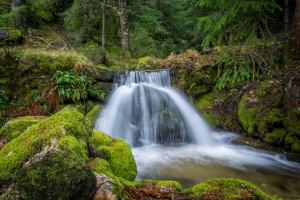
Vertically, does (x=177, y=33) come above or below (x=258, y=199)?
above

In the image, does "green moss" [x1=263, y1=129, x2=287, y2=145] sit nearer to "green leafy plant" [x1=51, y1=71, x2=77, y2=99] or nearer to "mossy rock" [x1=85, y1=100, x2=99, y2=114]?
"mossy rock" [x1=85, y1=100, x2=99, y2=114]

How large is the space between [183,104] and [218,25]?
3016 mm

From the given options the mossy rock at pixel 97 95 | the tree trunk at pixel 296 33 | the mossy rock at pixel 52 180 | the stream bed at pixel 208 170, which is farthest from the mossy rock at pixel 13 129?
the tree trunk at pixel 296 33

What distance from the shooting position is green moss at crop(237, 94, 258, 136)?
20.1 ft

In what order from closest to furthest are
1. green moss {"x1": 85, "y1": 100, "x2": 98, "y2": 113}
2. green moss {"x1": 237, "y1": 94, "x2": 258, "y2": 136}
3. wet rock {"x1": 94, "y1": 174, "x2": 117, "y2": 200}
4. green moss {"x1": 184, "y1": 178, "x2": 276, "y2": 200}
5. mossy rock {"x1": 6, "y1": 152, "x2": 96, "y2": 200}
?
mossy rock {"x1": 6, "y1": 152, "x2": 96, "y2": 200} < wet rock {"x1": 94, "y1": 174, "x2": 117, "y2": 200} < green moss {"x1": 184, "y1": 178, "x2": 276, "y2": 200} < green moss {"x1": 237, "y1": 94, "x2": 258, "y2": 136} < green moss {"x1": 85, "y1": 100, "x2": 98, "y2": 113}

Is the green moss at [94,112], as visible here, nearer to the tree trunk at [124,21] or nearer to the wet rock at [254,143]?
the wet rock at [254,143]

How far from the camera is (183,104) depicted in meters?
7.55

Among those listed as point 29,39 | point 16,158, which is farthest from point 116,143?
point 29,39

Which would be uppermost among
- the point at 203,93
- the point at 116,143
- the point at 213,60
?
the point at 213,60

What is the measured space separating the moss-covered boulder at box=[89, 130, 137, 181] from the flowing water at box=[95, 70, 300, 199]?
1521 millimetres

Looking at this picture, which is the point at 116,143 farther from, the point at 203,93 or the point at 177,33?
the point at 177,33

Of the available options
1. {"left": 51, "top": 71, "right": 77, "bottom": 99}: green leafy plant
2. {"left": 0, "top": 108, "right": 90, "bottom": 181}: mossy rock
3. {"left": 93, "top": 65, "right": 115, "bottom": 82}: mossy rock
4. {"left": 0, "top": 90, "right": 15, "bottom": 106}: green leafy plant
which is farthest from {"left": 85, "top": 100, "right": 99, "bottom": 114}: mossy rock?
{"left": 0, "top": 108, "right": 90, "bottom": 181}: mossy rock

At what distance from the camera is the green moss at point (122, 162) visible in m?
2.72

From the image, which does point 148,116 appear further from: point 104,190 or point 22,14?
point 22,14
